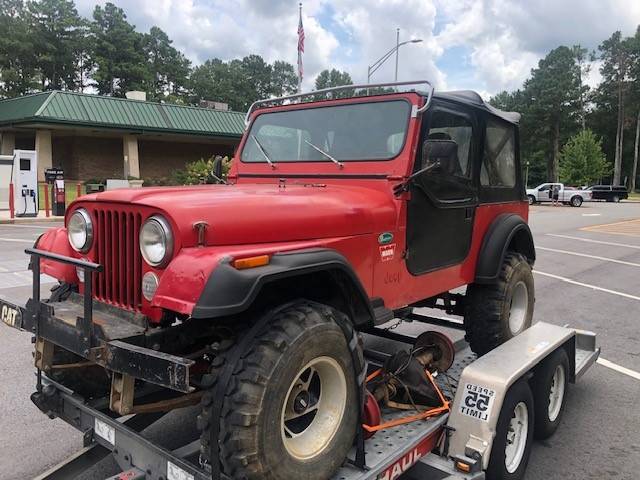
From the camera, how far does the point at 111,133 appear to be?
2873cm

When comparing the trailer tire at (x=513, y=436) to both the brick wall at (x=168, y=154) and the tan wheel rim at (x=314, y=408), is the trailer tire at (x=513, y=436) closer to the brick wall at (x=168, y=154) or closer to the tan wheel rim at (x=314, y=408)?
the tan wheel rim at (x=314, y=408)

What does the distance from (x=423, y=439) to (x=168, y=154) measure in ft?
106

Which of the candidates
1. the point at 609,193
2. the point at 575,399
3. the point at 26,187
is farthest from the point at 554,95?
the point at 575,399

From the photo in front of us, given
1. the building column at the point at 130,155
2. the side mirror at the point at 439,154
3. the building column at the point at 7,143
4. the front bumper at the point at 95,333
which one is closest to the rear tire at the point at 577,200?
the building column at the point at 130,155

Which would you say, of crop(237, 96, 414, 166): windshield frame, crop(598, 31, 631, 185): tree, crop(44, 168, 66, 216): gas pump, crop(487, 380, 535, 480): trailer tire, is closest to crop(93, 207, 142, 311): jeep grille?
crop(237, 96, 414, 166): windshield frame

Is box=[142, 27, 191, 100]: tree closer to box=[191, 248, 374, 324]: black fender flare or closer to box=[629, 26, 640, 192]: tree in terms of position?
box=[629, 26, 640, 192]: tree

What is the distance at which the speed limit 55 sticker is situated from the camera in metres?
3.03

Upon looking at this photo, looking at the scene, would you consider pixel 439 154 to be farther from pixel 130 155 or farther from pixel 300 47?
pixel 130 155

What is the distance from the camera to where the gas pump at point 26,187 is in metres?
18.4

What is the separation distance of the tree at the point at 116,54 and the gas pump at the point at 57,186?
138 ft

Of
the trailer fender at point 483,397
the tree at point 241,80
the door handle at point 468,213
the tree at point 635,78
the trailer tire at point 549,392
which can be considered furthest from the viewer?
the tree at point 241,80

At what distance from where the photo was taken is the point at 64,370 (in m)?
3.14

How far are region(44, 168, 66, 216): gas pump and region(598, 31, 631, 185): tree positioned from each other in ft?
201

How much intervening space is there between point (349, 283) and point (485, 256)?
1.99 metres
